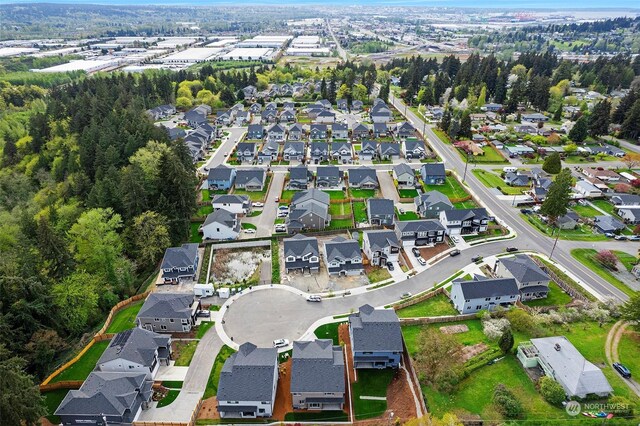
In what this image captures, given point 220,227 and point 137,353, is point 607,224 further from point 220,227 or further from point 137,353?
point 137,353

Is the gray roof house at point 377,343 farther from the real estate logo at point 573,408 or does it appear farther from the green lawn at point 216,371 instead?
the real estate logo at point 573,408

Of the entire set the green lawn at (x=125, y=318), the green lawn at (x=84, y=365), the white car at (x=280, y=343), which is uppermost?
the white car at (x=280, y=343)

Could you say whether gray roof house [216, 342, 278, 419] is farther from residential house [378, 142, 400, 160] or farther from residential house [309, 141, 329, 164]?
residential house [378, 142, 400, 160]

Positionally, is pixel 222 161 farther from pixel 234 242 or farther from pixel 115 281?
pixel 115 281

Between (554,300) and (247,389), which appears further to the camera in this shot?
(554,300)

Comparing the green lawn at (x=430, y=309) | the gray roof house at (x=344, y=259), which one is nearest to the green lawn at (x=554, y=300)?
the green lawn at (x=430, y=309)

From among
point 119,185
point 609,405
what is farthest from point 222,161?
point 609,405

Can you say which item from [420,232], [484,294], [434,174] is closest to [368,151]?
[434,174]
